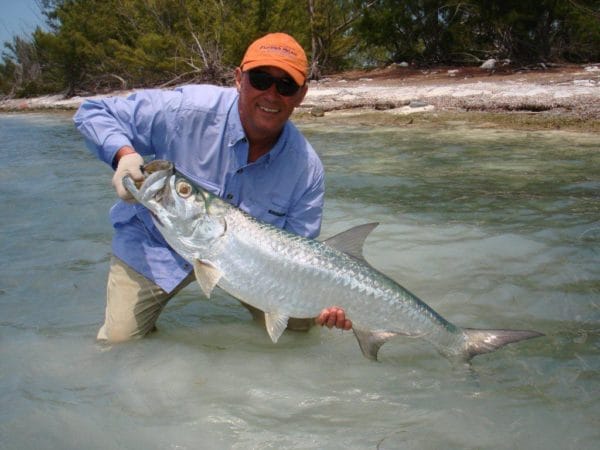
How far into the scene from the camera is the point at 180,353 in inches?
133

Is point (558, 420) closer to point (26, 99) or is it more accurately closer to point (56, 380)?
point (56, 380)

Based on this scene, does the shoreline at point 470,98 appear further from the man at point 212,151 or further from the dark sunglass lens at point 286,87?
the dark sunglass lens at point 286,87

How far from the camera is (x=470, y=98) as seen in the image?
1397cm

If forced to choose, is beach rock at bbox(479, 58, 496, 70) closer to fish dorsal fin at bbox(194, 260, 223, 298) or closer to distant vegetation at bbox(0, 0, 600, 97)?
distant vegetation at bbox(0, 0, 600, 97)

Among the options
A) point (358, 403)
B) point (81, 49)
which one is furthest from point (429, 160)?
point (81, 49)

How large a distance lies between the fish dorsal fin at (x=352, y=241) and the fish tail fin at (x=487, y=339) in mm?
683

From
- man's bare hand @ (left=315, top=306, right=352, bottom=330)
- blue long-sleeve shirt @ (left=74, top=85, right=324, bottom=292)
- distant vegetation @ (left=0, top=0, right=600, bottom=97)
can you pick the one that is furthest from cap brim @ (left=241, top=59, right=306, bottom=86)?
distant vegetation @ (left=0, top=0, right=600, bottom=97)

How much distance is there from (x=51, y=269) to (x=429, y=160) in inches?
249

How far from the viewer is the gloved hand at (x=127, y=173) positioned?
260 centimetres

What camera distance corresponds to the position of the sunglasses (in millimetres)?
3068

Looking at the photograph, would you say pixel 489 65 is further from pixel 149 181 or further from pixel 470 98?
pixel 149 181

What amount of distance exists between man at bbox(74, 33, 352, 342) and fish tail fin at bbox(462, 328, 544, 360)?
1.16 meters

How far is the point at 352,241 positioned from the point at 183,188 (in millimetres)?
894

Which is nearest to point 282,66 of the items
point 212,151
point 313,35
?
point 212,151
